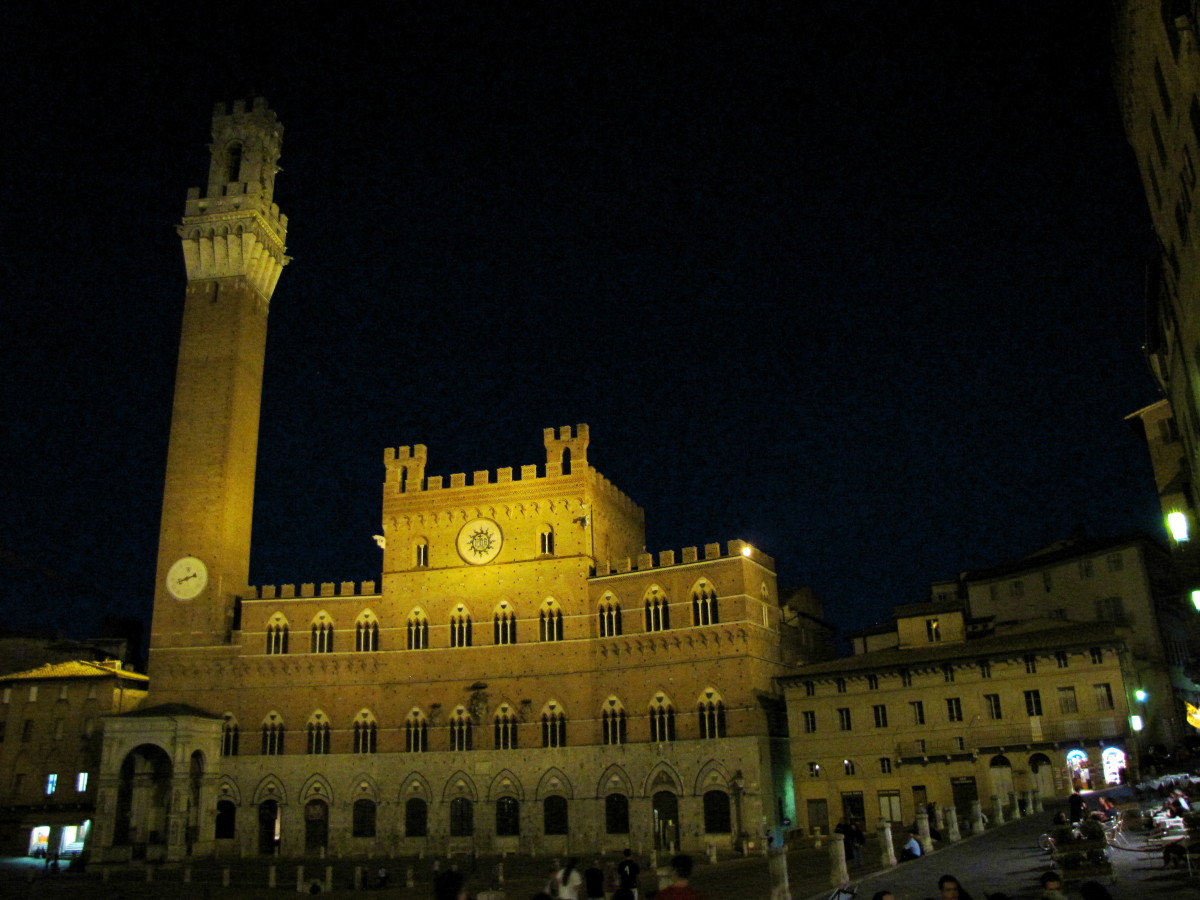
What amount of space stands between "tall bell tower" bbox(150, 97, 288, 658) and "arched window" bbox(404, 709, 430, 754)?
10.1 metres

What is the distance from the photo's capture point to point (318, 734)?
45406 mm

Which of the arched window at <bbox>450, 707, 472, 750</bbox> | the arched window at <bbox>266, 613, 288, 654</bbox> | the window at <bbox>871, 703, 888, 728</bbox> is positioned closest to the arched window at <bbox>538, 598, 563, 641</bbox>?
the arched window at <bbox>450, 707, 472, 750</bbox>

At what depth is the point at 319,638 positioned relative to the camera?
4684cm

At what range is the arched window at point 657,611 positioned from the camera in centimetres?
4275

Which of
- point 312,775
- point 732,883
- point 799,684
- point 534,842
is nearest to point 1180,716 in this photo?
point 799,684

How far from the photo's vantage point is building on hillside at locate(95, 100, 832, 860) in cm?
4116

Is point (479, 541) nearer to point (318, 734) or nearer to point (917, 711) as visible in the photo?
point (318, 734)

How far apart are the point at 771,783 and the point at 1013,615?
53.0 ft

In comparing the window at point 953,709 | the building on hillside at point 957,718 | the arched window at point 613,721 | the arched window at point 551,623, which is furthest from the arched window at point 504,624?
the window at point 953,709

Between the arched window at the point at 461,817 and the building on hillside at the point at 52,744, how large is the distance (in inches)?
651

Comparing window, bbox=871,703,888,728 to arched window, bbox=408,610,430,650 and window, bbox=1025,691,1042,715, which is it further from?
arched window, bbox=408,610,430,650

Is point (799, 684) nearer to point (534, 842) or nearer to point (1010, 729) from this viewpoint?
point (1010, 729)

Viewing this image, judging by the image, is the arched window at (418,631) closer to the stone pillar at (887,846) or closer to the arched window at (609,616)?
the arched window at (609,616)

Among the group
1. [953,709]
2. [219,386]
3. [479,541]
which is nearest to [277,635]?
[479,541]
